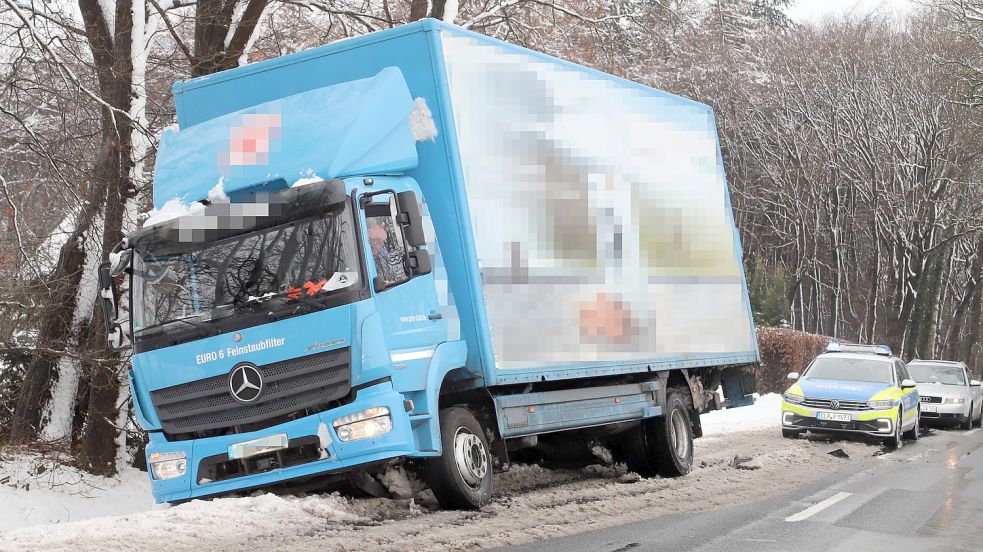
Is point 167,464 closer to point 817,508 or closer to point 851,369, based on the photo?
point 817,508

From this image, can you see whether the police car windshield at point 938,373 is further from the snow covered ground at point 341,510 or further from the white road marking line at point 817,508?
the white road marking line at point 817,508

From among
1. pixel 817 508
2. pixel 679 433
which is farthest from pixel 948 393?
pixel 817 508

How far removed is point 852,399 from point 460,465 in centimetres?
1050

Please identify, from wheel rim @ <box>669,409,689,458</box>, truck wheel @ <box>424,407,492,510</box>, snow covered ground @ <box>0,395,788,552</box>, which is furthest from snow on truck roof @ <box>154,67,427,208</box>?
wheel rim @ <box>669,409,689,458</box>

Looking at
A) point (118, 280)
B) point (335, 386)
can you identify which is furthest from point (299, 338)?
point (118, 280)

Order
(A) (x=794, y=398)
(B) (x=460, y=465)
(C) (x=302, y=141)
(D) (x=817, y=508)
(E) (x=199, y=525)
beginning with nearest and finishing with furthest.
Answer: (E) (x=199, y=525)
(C) (x=302, y=141)
(B) (x=460, y=465)
(D) (x=817, y=508)
(A) (x=794, y=398)

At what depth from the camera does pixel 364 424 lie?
27.0 feet

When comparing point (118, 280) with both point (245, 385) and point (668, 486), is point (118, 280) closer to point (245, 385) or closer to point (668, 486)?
point (245, 385)

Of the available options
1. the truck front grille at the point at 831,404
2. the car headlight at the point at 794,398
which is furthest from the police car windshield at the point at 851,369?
the truck front grille at the point at 831,404

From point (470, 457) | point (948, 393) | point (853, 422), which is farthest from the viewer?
point (948, 393)

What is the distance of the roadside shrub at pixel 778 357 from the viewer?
101 ft

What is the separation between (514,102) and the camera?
32.9 feet

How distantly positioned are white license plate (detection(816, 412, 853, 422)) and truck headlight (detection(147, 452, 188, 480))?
11.9m

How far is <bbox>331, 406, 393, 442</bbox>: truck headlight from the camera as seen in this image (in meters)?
8.22
